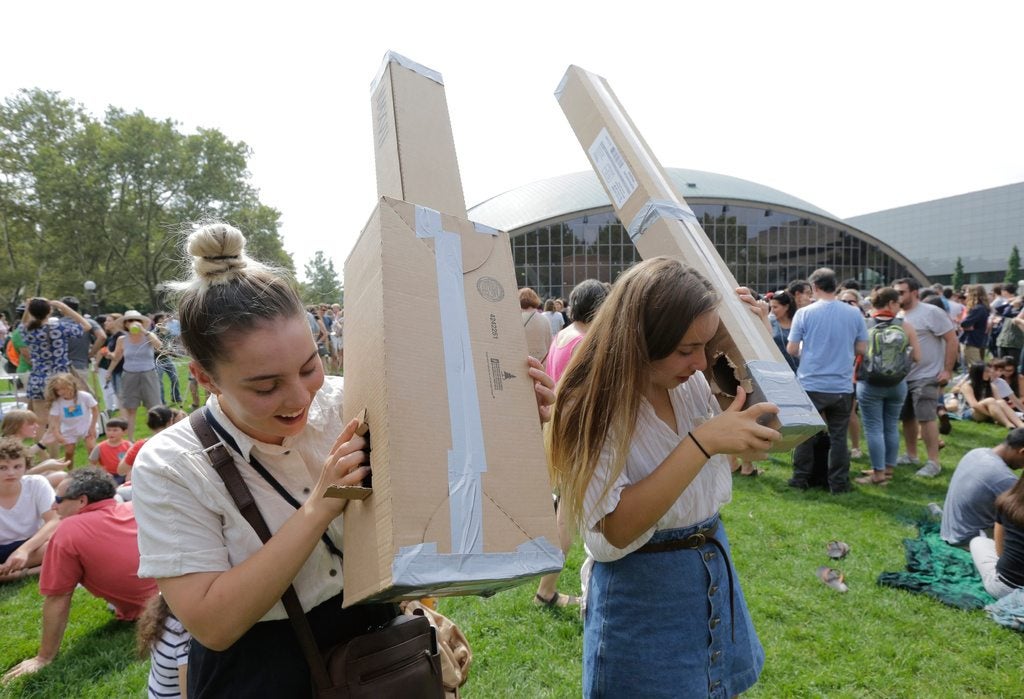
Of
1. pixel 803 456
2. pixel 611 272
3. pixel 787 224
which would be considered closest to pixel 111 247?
pixel 611 272

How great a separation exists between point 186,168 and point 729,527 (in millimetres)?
39195

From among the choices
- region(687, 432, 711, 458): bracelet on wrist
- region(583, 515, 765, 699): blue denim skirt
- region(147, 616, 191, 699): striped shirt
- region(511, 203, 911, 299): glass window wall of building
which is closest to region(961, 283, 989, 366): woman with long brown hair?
region(583, 515, 765, 699): blue denim skirt

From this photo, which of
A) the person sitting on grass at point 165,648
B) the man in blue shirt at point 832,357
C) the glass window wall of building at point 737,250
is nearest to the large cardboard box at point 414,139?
the person sitting on grass at point 165,648

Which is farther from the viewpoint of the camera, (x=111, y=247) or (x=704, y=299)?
(x=111, y=247)

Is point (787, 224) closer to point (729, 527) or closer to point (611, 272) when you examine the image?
point (611, 272)

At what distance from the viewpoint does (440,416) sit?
124 centimetres

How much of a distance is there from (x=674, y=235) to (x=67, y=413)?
7.99 metres

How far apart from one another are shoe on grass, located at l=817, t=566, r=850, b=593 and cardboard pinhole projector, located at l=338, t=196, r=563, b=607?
3925 millimetres

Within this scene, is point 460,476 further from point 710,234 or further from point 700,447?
point 710,234

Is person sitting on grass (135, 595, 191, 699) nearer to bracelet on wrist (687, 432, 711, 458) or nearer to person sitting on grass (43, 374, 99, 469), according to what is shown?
bracelet on wrist (687, 432, 711, 458)

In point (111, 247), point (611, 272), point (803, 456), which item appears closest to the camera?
→ point (803, 456)

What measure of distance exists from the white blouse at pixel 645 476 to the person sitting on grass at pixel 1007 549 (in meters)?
3.24

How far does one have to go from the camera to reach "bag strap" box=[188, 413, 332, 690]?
47.7 inches

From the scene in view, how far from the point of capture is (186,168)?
3503 centimetres
